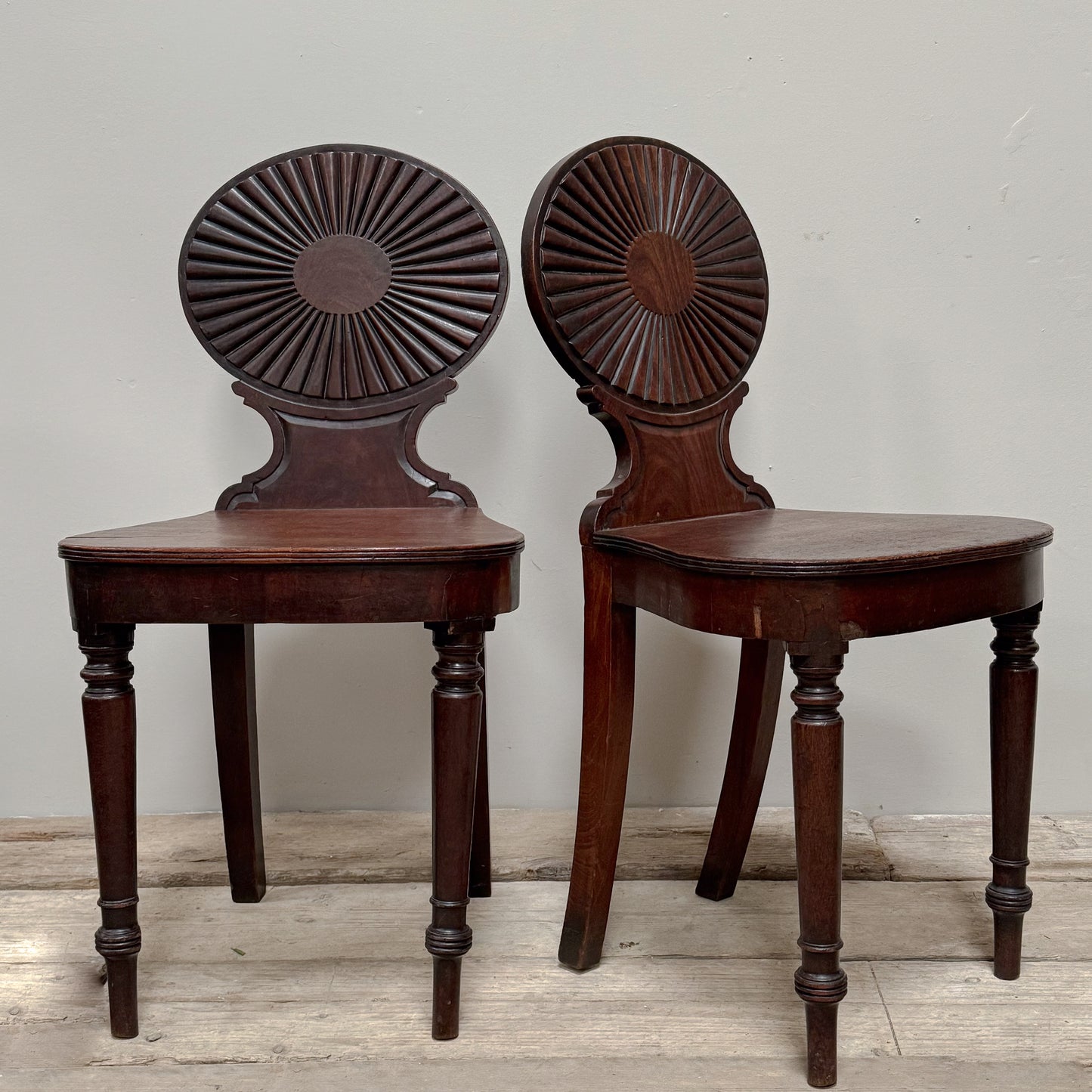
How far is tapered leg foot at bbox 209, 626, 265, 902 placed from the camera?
148cm

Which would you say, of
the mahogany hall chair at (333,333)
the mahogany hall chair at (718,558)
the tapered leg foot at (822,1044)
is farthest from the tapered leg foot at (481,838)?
the tapered leg foot at (822,1044)

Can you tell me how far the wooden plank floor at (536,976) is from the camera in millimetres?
1130

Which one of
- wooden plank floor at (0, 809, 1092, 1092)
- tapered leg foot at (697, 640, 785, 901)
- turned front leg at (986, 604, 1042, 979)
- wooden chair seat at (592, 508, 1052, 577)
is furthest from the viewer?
tapered leg foot at (697, 640, 785, 901)

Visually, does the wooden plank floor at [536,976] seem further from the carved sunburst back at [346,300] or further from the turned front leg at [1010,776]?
the carved sunburst back at [346,300]

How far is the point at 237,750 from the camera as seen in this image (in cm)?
150

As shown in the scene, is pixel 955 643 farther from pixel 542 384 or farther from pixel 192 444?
pixel 192 444

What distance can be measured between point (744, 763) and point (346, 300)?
0.82 m

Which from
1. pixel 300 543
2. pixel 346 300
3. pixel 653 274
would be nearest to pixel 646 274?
pixel 653 274

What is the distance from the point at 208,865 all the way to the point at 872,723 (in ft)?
3.53

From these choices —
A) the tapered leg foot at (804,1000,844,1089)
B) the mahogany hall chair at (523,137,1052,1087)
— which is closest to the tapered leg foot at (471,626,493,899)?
the mahogany hall chair at (523,137,1052,1087)

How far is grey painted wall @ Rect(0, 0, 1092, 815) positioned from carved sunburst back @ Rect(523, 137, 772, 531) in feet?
1.16

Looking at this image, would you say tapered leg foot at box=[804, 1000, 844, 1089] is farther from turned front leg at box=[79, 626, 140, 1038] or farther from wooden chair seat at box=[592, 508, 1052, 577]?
turned front leg at box=[79, 626, 140, 1038]

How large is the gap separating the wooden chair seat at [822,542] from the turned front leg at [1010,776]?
0.46 ft

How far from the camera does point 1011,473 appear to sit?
6.01ft
